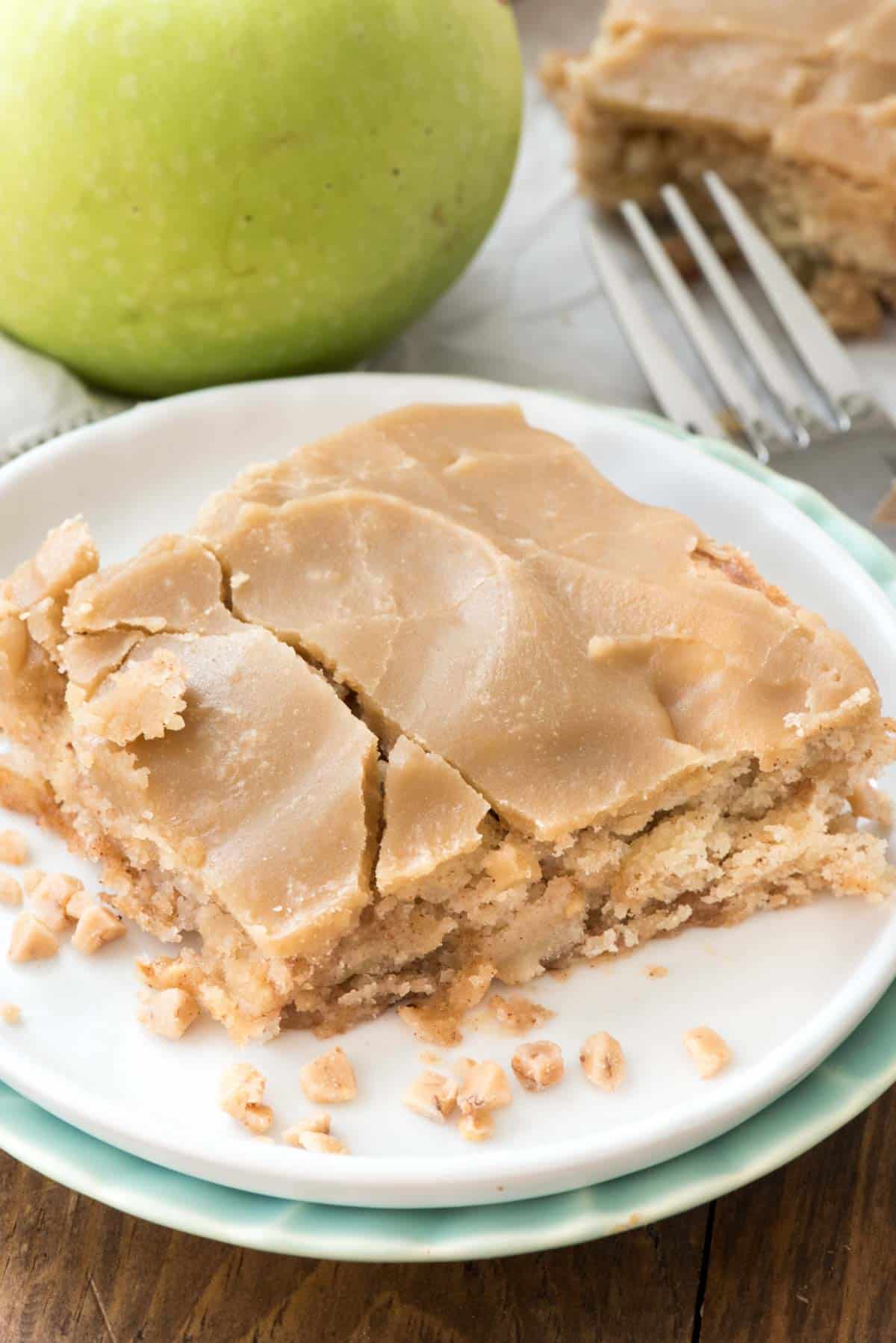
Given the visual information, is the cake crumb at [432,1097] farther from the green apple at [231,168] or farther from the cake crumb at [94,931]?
the green apple at [231,168]

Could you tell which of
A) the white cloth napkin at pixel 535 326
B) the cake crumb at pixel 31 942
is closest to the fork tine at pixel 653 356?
the white cloth napkin at pixel 535 326

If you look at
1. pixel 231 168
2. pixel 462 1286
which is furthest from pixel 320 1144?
pixel 231 168

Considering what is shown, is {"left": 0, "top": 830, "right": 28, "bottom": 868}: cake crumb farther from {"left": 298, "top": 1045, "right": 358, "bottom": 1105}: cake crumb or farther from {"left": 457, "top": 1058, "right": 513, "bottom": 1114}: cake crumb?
{"left": 457, "top": 1058, "right": 513, "bottom": 1114}: cake crumb

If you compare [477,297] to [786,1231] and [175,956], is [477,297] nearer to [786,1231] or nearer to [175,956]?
[175,956]

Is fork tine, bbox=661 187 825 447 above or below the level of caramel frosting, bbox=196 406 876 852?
below

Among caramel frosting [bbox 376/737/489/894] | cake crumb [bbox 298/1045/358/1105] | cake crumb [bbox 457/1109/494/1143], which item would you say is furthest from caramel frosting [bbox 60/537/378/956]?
cake crumb [bbox 457/1109/494/1143]
